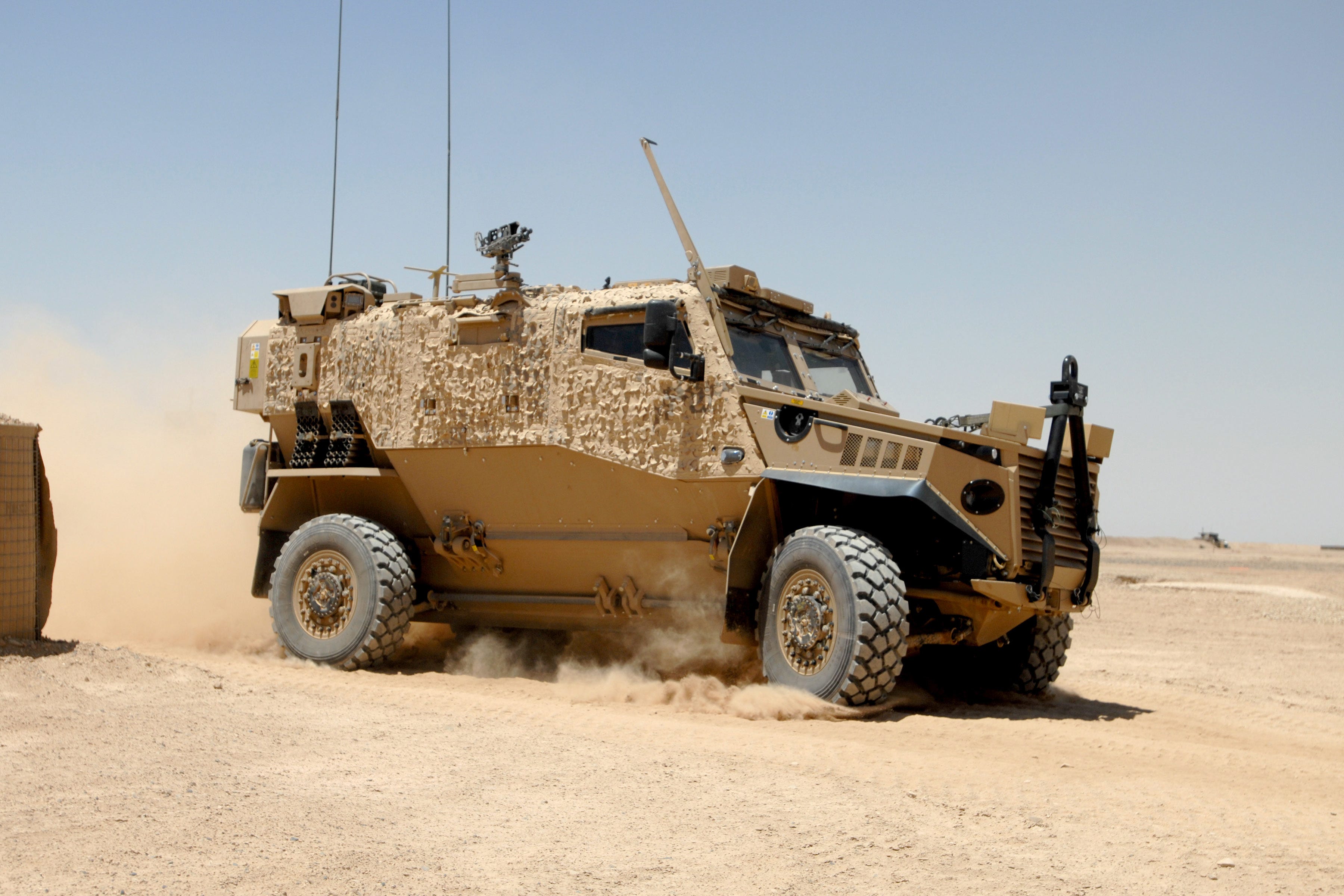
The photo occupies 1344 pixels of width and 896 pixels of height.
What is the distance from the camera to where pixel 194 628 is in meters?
11.3

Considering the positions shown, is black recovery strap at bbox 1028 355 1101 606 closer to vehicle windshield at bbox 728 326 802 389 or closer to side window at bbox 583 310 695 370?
vehicle windshield at bbox 728 326 802 389

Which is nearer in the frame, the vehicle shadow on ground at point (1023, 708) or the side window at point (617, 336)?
the vehicle shadow on ground at point (1023, 708)

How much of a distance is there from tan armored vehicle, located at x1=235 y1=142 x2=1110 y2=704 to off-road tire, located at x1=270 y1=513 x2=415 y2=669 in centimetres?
2

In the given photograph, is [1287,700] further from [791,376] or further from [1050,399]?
[791,376]

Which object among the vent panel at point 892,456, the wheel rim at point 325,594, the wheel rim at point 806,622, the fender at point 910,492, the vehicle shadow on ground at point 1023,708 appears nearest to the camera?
the fender at point 910,492

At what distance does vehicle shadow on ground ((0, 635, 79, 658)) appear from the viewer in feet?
26.5

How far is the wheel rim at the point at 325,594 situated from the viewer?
9516 millimetres

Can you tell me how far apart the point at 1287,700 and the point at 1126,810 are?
5.49 metres

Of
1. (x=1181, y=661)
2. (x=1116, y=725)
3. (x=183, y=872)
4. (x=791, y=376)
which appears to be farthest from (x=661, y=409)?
(x=1181, y=661)

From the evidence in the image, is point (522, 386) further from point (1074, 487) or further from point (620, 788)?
point (620, 788)

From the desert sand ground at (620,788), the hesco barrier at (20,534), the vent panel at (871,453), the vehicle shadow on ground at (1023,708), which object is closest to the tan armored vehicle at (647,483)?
the vent panel at (871,453)

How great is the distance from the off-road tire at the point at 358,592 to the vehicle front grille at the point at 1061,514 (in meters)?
4.69

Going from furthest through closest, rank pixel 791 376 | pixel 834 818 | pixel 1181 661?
pixel 1181 661 → pixel 791 376 → pixel 834 818

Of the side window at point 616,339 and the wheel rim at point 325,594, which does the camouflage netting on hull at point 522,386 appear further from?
the wheel rim at point 325,594
